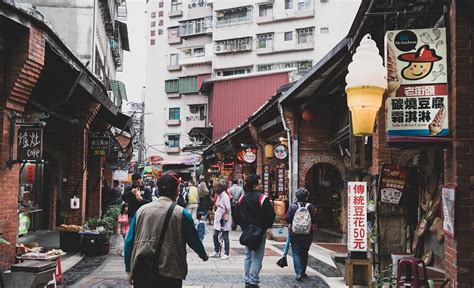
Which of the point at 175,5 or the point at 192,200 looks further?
the point at 175,5

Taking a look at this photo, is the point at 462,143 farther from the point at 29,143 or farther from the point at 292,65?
the point at 292,65

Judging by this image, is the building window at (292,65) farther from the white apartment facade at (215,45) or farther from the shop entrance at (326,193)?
the shop entrance at (326,193)

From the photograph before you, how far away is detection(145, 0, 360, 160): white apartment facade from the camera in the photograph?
145ft

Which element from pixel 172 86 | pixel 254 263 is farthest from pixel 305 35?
pixel 254 263

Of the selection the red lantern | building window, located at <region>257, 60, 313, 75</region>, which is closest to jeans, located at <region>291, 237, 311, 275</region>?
the red lantern

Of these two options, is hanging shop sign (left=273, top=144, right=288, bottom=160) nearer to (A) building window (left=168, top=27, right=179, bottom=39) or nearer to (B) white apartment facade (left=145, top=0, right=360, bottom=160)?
(B) white apartment facade (left=145, top=0, right=360, bottom=160)

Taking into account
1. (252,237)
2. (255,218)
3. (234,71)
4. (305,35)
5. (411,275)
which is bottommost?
(411,275)

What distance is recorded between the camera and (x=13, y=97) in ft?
27.1

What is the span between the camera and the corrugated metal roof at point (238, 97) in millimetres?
35375

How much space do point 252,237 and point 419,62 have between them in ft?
12.6

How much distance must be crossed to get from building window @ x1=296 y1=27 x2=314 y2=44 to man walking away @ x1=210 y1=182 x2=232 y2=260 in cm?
3345

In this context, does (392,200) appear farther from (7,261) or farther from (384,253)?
(7,261)

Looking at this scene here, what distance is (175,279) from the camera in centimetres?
497

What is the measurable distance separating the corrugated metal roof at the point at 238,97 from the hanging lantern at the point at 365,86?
1104 inches
